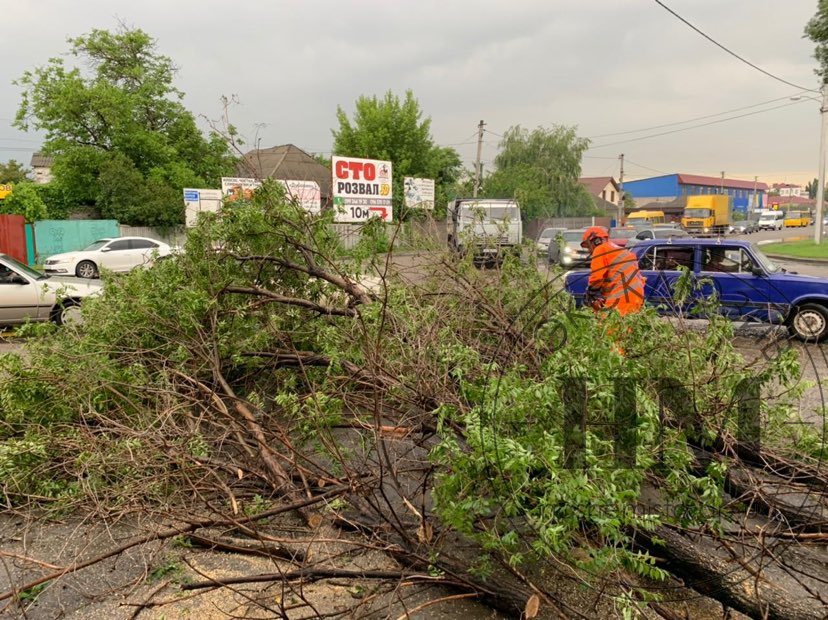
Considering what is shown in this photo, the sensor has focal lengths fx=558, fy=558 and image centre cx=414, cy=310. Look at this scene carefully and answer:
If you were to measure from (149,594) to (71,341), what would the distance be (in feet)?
9.31

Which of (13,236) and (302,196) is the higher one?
(302,196)

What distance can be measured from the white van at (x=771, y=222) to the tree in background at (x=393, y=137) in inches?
1716

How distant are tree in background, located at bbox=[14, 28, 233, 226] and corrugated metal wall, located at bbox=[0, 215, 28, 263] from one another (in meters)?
3.42

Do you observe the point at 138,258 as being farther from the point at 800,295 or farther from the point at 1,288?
the point at 800,295

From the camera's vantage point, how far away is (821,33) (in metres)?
19.3

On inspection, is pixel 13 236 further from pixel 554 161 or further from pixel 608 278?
pixel 554 161

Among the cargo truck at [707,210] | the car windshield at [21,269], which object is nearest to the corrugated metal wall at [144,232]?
the car windshield at [21,269]

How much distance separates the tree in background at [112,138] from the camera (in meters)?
25.1

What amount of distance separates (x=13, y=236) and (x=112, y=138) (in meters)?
6.49

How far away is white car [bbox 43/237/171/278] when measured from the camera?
17.8 meters

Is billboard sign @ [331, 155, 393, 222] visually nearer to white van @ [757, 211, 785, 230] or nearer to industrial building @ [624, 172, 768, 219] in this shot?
white van @ [757, 211, 785, 230]

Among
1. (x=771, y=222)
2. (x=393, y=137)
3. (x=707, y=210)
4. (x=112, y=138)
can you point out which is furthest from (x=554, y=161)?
(x=112, y=138)

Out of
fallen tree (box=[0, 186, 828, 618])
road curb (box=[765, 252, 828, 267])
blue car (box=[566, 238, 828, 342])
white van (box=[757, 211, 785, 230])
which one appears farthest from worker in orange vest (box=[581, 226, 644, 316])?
white van (box=[757, 211, 785, 230])

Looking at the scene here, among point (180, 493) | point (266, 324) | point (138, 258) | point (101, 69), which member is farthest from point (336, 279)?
point (101, 69)
